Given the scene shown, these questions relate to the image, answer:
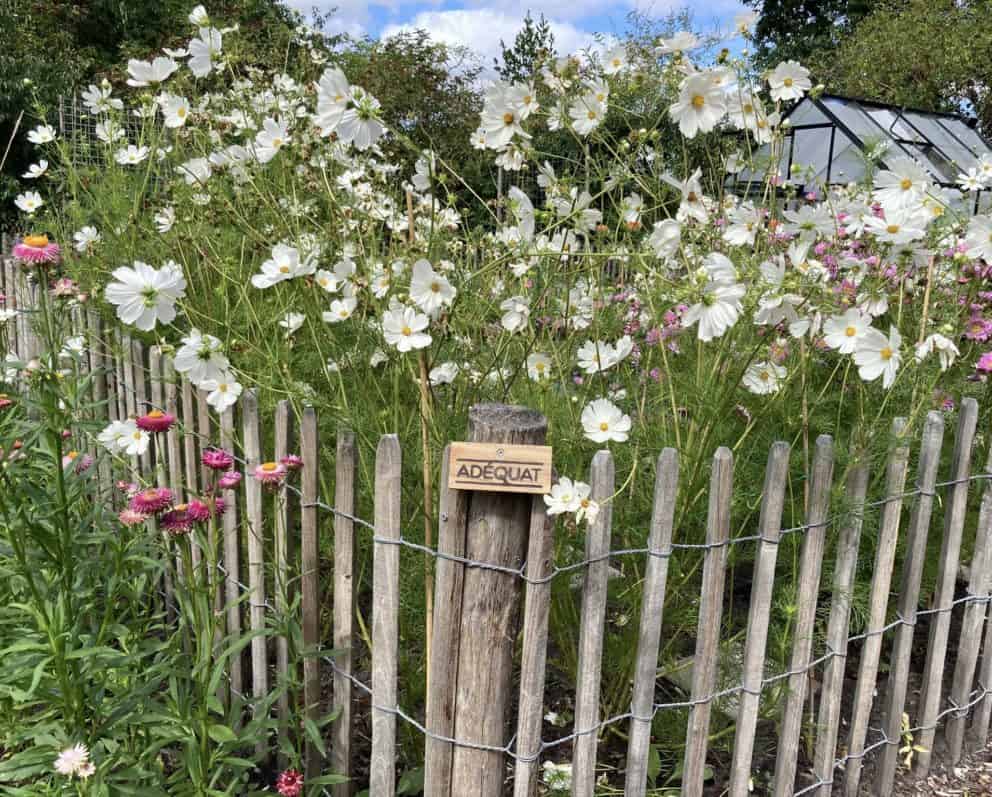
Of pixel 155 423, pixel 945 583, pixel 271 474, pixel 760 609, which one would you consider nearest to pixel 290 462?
pixel 271 474

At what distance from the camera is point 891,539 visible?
189 centimetres

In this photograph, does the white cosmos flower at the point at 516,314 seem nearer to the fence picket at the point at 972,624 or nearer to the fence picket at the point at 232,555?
the fence picket at the point at 232,555

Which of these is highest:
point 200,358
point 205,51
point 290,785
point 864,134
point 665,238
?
point 864,134

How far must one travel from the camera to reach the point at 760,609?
170 cm

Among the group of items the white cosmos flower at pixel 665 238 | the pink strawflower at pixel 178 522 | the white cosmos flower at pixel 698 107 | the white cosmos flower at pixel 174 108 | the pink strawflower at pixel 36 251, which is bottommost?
the pink strawflower at pixel 178 522

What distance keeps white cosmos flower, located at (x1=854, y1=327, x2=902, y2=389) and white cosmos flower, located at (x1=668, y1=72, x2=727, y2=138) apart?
0.51 m

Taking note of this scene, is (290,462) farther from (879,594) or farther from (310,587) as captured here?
Result: (879,594)

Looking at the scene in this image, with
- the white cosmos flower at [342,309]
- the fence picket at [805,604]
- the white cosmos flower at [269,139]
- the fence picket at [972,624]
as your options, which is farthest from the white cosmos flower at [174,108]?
the fence picket at [972,624]

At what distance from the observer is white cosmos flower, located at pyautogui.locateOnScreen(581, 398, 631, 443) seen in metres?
1.64

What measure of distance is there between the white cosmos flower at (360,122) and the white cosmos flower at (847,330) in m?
0.92

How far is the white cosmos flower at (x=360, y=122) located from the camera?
1.48 metres

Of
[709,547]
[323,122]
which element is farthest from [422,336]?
[709,547]

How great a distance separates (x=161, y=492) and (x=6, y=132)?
12384 millimetres

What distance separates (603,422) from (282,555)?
796 mm
